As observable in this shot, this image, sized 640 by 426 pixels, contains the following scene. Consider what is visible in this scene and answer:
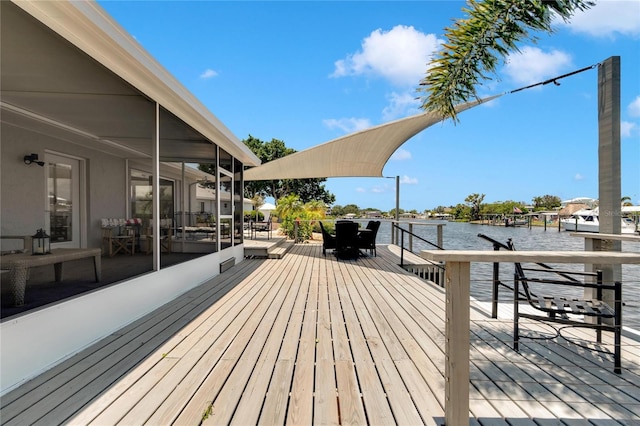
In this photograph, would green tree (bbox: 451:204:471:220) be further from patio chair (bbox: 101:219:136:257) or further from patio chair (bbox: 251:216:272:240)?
patio chair (bbox: 101:219:136:257)

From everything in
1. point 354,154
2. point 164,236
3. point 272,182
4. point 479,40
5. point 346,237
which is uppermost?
point 272,182

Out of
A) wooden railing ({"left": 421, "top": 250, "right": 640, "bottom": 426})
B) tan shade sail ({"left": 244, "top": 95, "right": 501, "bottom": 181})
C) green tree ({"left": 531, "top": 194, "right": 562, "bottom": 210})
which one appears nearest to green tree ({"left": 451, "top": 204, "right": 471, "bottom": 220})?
green tree ({"left": 531, "top": 194, "right": 562, "bottom": 210})

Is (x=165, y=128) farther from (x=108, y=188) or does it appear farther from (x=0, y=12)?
(x=108, y=188)

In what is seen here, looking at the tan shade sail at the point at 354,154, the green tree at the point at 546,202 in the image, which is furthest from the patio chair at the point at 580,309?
the green tree at the point at 546,202

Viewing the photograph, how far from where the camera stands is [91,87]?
11.6 ft

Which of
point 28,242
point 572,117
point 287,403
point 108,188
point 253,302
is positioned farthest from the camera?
point 572,117

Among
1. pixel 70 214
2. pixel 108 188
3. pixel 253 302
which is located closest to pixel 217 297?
pixel 253 302

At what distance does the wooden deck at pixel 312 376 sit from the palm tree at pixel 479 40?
262cm

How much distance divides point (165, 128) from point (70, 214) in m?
2.98

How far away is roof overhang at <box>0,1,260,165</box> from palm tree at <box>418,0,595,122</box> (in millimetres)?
3002

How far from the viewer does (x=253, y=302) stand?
148 inches

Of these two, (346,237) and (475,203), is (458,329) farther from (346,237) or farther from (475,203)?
(475,203)

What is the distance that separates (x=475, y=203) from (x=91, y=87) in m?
57.5

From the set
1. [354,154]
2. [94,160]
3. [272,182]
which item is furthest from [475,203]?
[94,160]
